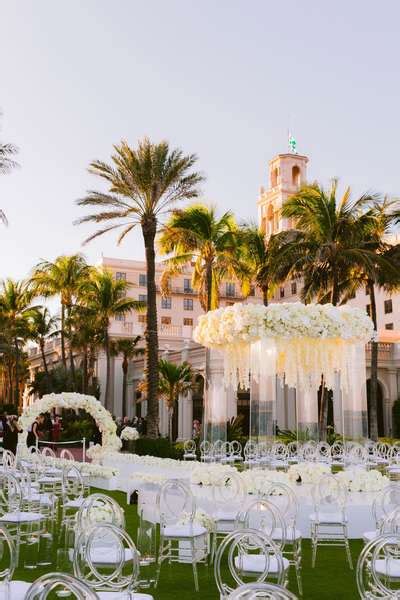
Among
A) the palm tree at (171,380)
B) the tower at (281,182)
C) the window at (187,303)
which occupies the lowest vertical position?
the palm tree at (171,380)

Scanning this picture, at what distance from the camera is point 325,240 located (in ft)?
91.9

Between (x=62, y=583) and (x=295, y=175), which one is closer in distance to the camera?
(x=62, y=583)

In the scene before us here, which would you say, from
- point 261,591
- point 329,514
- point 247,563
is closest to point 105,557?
point 247,563

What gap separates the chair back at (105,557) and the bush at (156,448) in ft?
52.1

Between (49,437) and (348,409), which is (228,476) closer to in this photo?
(348,409)

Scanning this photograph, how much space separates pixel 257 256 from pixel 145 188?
31.0 feet

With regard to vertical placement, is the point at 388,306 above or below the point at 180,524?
above

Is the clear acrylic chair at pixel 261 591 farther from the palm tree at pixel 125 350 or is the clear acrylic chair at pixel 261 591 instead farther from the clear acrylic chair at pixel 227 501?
the palm tree at pixel 125 350

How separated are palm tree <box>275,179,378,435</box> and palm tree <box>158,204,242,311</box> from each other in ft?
9.48

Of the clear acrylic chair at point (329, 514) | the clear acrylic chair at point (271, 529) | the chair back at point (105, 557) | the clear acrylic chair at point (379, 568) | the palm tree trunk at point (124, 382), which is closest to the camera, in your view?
the clear acrylic chair at point (379, 568)

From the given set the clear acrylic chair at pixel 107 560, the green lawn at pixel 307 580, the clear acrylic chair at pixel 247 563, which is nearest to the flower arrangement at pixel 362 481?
the green lawn at pixel 307 580

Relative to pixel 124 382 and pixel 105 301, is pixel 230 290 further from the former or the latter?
pixel 105 301

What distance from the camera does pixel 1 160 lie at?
28.9 m

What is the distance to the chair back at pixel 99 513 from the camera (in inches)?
275
